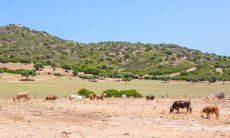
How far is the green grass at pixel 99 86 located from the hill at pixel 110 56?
12910 millimetres

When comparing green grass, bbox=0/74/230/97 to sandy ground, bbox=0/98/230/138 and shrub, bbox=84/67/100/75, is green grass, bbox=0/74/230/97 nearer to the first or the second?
shrub, bbox=84/67/100/75

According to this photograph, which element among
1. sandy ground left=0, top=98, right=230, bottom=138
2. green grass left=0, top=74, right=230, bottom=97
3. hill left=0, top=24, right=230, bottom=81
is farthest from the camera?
hill left=0, top=24, right=230, bottom=81

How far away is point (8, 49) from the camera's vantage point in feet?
383

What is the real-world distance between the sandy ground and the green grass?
2177 cm

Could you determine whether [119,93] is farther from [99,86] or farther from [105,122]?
[105,122]

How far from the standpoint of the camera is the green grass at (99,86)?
2483 inches

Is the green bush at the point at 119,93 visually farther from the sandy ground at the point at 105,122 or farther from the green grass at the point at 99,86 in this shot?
the sandy ground at the point at 105,122

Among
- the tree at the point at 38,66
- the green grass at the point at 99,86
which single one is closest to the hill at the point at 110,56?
the tree at the point at 38,66

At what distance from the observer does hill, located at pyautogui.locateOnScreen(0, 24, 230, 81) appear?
3953 inches

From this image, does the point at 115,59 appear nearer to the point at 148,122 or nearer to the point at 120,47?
the point at 120,47

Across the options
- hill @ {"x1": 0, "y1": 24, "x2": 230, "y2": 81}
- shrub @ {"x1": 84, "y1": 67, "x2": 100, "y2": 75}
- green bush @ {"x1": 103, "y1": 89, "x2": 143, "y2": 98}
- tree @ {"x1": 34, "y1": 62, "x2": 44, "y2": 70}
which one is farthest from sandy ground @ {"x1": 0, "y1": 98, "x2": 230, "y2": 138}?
hill @ {"x1": 0, "y1": 24, "x2": 230, "y2": 81}

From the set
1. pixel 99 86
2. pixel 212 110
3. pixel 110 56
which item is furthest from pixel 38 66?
pixel 212 110

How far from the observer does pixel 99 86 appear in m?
71.8

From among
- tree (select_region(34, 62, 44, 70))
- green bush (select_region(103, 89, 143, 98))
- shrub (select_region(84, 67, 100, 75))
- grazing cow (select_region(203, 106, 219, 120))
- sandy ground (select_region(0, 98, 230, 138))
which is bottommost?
sandy ground (select_region(0, 98, 230, 138))
